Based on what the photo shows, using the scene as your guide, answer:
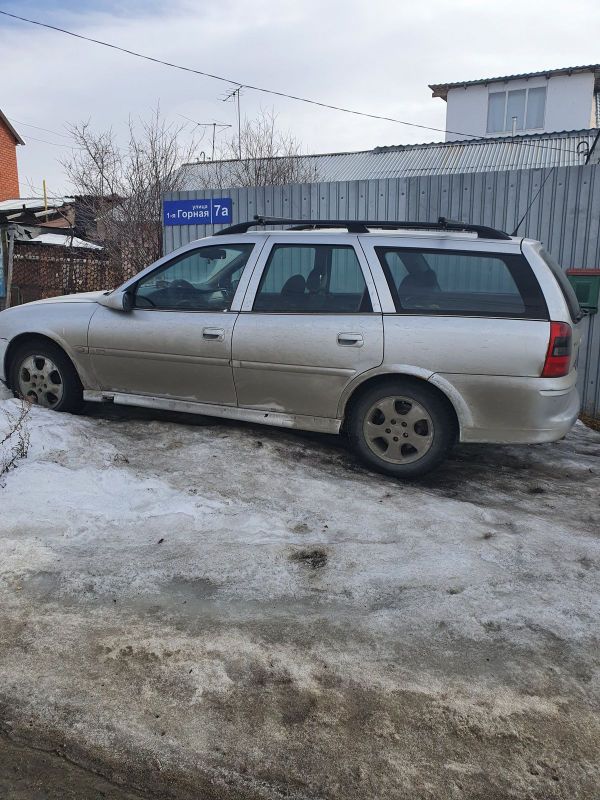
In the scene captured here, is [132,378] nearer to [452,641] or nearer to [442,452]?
[442,452]

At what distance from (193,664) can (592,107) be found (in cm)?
2970

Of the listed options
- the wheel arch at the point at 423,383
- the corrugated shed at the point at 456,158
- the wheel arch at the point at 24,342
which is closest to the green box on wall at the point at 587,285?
the wheel arch at the point at 423,383

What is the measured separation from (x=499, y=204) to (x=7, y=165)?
3278 cm

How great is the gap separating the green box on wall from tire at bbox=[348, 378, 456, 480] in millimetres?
3695

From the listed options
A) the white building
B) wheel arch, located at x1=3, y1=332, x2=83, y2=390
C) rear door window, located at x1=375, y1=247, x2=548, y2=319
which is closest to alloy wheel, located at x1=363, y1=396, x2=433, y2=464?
rear door window, located at x1=375, y1=247, x2=548, y2=319

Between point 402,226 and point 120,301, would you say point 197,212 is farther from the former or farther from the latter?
point 402,226

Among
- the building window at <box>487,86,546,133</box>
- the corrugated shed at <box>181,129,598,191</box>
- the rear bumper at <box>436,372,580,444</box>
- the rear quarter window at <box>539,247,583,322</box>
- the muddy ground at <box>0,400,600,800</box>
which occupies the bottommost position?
the muddy ground at <box>0,400,600,800</box>

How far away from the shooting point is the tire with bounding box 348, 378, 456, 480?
4.79 meters

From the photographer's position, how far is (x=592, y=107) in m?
26.6

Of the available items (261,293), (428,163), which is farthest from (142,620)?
(428,163)

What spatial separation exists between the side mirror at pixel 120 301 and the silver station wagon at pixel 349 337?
0.02m

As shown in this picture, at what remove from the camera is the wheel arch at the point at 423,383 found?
4711 mm

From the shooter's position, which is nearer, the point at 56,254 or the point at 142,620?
the point at 142,620

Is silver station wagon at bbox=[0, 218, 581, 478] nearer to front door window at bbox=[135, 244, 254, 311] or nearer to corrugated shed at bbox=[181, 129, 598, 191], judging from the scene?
front door window at bbox=[135, 244, 254, 311]
